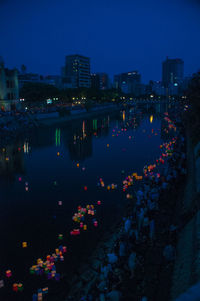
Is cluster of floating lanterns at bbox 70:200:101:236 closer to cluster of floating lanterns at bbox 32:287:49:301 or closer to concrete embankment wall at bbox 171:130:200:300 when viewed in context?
cluster of floating lanterns at bbox 32:287:49:301

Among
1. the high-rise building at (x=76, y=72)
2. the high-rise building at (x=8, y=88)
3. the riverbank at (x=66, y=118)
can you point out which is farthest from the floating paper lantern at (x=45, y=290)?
the high-rise building at (x=76, y=72)

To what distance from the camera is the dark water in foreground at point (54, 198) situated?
10.3 metres

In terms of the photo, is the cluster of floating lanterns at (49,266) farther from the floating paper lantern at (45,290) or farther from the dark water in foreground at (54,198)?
the floating paper lantern at (45,290)

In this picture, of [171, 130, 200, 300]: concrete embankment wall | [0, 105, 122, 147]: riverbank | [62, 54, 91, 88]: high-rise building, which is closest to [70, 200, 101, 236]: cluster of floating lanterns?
[171, 130, 200, 300]: concrete embankment wall

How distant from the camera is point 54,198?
17688 mm

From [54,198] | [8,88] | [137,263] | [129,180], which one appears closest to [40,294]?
A: [137,263]

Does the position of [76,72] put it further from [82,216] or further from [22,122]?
[82,216]

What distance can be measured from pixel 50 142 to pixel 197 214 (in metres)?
31.1

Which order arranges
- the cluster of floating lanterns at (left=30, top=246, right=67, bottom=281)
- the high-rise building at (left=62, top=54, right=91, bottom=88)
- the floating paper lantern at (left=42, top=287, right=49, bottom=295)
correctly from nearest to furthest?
the floating paper lantern at (left=42, top=287, right=49, bottom=295)
the cluster of floating lanterns at (left=30, top=246, right=67, bottom=281)
the high-rise building at (left=62, top=54, right=91, bottom=88)

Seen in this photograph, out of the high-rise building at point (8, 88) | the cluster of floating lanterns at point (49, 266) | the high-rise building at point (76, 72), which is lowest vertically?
the cluster of floating lanterns at point (49, 266)

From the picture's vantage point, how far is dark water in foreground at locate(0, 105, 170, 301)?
10336mm

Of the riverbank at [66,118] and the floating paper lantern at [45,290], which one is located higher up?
the riverbank at [66,118]

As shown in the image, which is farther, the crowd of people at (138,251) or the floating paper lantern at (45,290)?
the floating paper lantern at (45,290)

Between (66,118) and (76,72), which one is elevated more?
(76,72)
